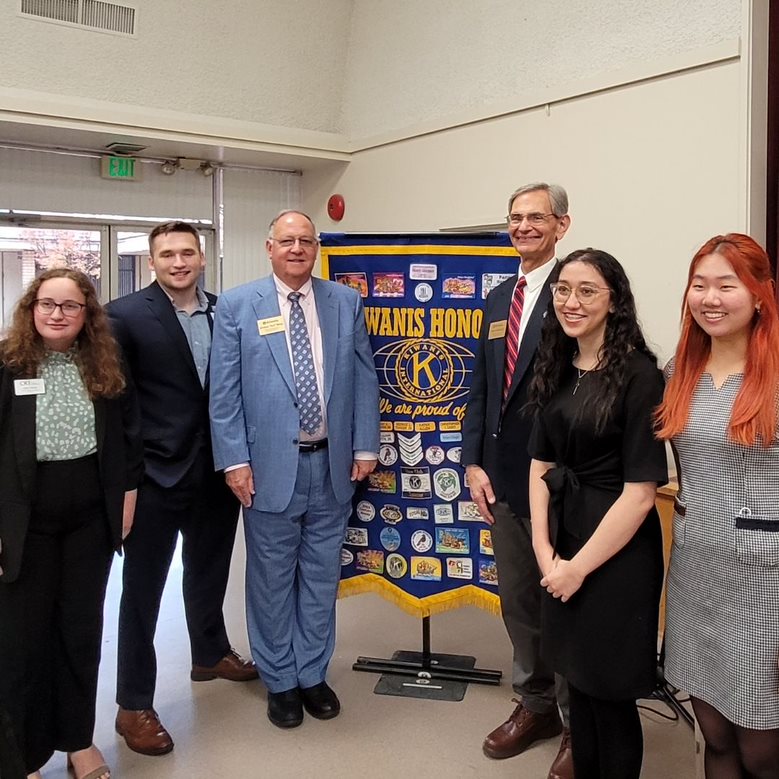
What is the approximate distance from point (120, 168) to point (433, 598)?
4423 mm

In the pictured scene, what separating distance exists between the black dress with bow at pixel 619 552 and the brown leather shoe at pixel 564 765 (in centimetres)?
64

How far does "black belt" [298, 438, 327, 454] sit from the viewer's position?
2791mm

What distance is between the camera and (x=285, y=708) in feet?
9.29

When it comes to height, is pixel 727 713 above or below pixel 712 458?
below

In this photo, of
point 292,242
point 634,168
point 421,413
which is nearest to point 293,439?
point 421,413

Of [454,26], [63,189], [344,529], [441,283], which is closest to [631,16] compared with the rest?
[454,26]

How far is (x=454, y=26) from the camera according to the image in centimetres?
527

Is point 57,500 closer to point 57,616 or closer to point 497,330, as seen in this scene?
point 57,616

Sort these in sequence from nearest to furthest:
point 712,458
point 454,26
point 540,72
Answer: point 712,458, point 540,72, point 454,26

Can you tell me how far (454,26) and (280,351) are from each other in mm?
3465

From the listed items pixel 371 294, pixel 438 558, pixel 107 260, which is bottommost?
pixel 438 558

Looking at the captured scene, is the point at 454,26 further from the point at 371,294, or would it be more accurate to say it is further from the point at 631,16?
the point at 371,294

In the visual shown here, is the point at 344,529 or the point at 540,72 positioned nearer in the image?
the point at 344,529

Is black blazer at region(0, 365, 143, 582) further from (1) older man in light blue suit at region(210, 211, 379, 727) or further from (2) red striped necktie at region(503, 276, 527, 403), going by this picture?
(2) red striped necktie at region(503, 276, 527, 403)
